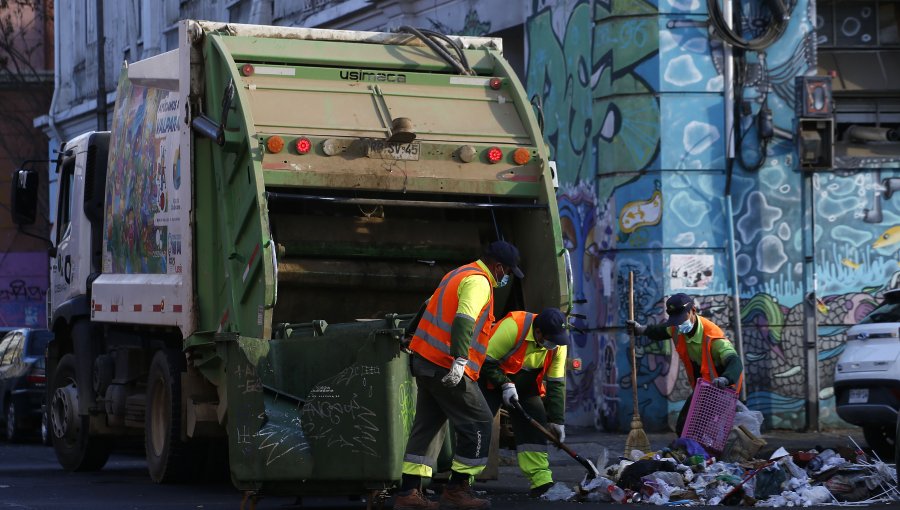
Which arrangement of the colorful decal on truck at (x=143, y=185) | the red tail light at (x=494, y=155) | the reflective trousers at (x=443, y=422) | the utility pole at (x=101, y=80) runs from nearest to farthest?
the reflective trousers at (x=443, y=422) → the red tail light at (x=494, y=155) → the colorful decal on truck at (x=143, y=185) → the utility pole at (x=101, y=80)

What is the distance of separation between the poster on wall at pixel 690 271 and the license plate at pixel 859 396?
9.79 feet

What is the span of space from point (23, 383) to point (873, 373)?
938cm

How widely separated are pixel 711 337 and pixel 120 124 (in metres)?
4.94

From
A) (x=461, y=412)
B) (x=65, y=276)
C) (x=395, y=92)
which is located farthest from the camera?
(x=65, y=276)

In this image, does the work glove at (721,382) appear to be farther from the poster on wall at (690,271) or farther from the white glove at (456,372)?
the poster on wall at (690,271)

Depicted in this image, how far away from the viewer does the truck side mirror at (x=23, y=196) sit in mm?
14359

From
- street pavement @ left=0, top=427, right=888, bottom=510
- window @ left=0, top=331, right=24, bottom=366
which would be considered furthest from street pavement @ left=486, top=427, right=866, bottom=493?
window @ left=0, top=331, right=24, bottom=366

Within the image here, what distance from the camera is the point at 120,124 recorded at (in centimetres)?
1304

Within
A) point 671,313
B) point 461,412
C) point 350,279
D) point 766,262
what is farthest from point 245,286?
point 766,262

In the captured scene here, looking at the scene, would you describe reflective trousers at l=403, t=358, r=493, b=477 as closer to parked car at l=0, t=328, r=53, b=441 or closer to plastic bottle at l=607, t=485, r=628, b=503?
plastic bottle at l=607, t=485, r=628, b=503

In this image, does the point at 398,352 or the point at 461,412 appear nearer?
the point at 398,352

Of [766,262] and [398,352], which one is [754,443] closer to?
[398,352]

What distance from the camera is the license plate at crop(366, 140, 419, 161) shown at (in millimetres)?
10648

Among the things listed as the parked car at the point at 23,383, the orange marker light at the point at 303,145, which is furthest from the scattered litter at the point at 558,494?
the parked car at the point at 23,383
